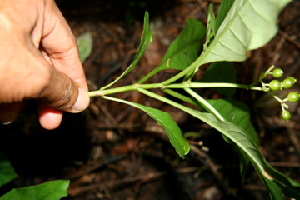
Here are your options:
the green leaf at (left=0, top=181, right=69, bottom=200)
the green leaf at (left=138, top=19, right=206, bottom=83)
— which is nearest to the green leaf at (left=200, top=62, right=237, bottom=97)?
the green leaf at (left=138, top=19, right=206, bottom=83)

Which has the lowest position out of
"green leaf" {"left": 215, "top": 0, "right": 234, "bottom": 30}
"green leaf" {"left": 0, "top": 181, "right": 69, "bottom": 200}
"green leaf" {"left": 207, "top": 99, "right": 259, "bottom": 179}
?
"green leaf" {"left": 0, "top": 181, "right": 69, "bottom": 200}

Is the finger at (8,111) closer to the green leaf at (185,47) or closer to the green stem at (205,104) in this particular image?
the green leaf at (185,47)

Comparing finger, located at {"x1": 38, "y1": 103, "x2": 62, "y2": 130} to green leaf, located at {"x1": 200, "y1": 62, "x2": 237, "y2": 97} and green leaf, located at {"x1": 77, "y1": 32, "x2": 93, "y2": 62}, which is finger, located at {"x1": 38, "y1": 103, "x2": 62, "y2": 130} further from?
green leaf, located at {"x1": 200, "y1": 62, "x2": 237, "y2": 97}

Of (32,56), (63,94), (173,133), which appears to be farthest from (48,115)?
(173,133)

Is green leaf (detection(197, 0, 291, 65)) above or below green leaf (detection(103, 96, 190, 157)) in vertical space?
above

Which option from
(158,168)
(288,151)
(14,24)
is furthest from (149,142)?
(14,24)

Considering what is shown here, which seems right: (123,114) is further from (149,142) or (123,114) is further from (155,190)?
(155,190)
